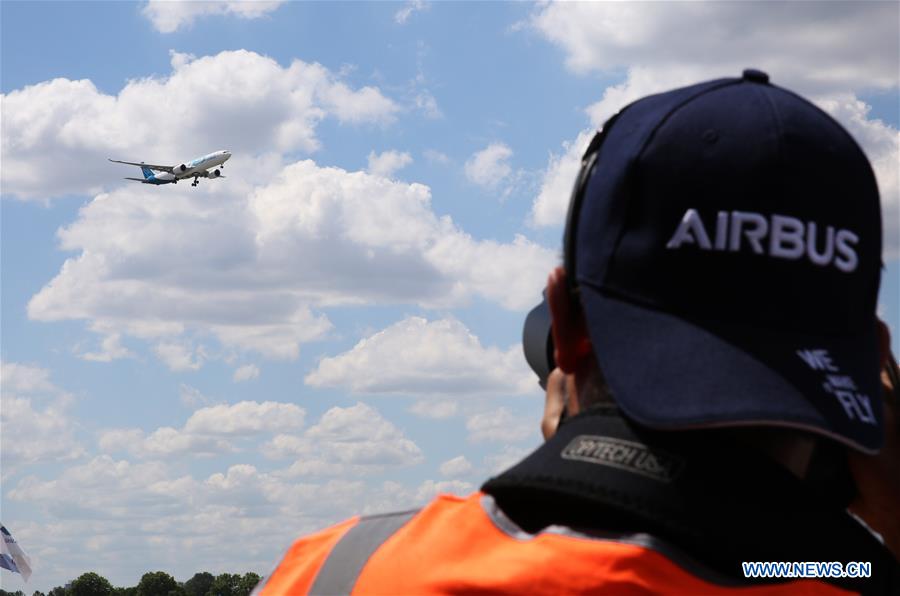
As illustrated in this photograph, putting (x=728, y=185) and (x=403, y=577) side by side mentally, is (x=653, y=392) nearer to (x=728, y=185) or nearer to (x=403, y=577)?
(x=728, y=185)

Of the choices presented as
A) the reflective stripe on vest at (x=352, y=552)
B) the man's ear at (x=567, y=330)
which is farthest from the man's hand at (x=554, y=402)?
the reflective stripe on vest at (x=352, y=552)

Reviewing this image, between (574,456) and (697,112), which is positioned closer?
(574,456)

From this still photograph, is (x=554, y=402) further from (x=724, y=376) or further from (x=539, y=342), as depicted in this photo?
(x=724, y=376)

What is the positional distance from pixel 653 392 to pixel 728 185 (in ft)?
1.67

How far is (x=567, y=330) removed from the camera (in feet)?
10.5

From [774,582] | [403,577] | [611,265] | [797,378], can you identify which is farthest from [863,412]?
[403,577]

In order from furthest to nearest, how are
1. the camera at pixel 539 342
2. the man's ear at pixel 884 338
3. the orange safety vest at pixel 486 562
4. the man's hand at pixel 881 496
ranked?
the camera at pixel 539 342
the man's hand at pixel 881 496
the man's ear at pixel 884 338
the orange safety vest at pixel 486 562

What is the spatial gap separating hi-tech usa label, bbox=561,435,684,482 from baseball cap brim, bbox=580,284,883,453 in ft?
0.21

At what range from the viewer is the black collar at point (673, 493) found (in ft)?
8.99

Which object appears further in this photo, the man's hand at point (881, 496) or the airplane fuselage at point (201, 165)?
the airplane fuselage at point (201, 165)

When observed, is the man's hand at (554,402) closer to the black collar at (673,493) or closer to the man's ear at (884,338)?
the black collar at (673,493)

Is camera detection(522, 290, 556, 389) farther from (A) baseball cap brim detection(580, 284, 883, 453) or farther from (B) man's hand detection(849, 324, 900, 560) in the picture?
(B) man's hand detection(849, 324, 900, 560)

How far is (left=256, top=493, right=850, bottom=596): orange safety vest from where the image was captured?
2.74 m

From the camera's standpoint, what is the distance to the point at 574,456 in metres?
2.85
